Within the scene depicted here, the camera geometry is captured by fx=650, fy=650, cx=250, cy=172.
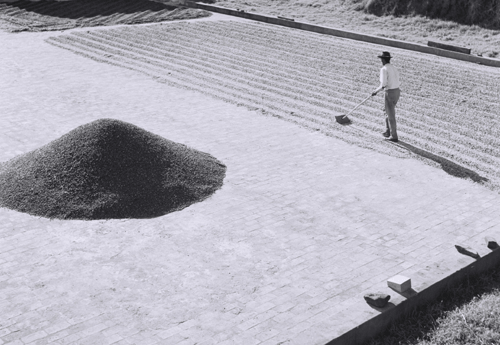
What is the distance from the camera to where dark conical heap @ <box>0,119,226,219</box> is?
8.98 meters

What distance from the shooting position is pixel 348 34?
835 inches

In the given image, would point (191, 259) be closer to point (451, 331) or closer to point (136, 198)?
point (136, 198)

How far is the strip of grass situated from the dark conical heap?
12.5ft

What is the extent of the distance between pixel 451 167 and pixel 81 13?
18.9 meters

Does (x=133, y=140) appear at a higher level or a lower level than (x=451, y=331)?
higher

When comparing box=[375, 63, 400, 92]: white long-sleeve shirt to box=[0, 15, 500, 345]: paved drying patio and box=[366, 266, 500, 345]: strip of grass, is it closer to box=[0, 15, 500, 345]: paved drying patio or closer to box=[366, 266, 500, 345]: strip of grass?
box=[0, 15, 500, 345]: paved drying patio

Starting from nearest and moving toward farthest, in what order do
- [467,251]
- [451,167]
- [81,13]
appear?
1. [467,251]
2. [451,167]
3. [81,13]

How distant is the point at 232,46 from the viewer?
1989cm

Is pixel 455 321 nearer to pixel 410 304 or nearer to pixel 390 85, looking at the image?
pixel 410 304

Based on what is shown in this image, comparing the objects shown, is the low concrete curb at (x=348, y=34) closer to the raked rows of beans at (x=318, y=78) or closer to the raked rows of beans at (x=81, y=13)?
the raked rows of beans at (x=318, y=78)

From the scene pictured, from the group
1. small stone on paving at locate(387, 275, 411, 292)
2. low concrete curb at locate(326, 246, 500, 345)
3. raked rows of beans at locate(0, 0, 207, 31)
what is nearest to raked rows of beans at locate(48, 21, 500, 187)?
raked rows of beans at locate(0, 0, 207, 31)

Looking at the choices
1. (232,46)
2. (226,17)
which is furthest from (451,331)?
(226,17)

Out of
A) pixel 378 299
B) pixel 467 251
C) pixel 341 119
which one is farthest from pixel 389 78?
pixel 378 299

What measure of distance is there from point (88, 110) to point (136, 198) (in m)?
5.35
